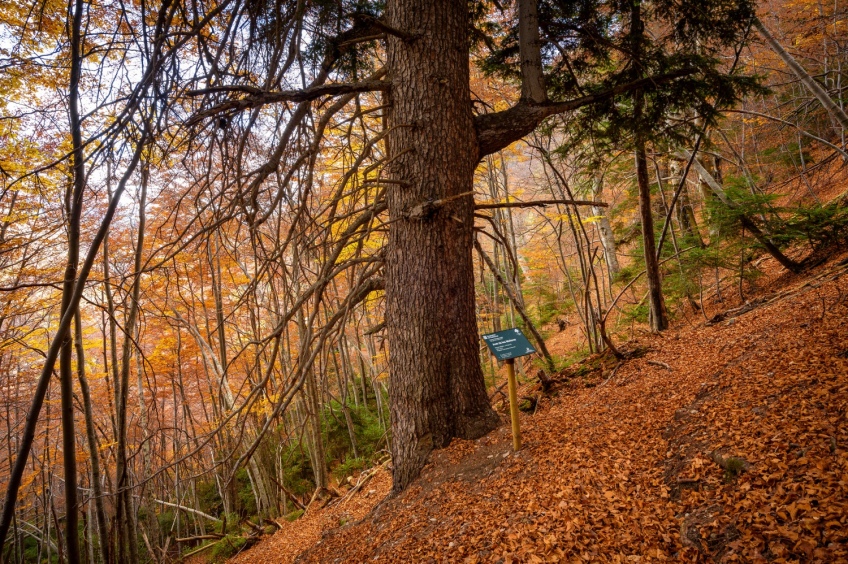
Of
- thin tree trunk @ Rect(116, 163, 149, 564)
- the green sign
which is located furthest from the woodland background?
the green sign

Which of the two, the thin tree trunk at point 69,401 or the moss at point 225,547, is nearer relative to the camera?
the thin tree trunk at point 69,401

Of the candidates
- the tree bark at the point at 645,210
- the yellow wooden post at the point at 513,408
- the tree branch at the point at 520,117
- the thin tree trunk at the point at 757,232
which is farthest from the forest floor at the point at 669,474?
the tree branch at the point at 520,117

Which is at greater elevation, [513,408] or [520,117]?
[520,117]

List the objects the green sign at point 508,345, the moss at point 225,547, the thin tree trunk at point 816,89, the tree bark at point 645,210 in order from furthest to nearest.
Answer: the moss at point 225,547, the thin tree trunk at point 816,89, the tree bark at point 645,210, the green sign at point 508,345

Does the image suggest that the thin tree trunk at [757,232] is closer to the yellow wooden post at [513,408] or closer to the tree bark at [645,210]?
the tree bark at [645,210]

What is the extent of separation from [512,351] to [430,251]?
95cm

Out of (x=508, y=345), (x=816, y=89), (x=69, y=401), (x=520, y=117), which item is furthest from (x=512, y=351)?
(x=816, y=89)

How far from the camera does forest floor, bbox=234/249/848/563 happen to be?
154 centimetres

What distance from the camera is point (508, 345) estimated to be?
9.48 ft

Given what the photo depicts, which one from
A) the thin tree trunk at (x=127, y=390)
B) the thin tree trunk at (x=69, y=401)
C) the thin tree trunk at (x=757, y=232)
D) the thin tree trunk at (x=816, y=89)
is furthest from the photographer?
the thin tree trunk at (x=757, y=232)

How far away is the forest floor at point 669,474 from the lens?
154 cm

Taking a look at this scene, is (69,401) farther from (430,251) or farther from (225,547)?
(225,547)

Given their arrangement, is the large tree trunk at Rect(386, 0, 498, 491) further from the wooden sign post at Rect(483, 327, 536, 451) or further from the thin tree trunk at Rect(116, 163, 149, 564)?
the thin tree trunk at Rect(116, 163, 149, 564)

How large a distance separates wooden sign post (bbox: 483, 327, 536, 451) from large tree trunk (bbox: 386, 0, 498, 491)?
0.24 meters
